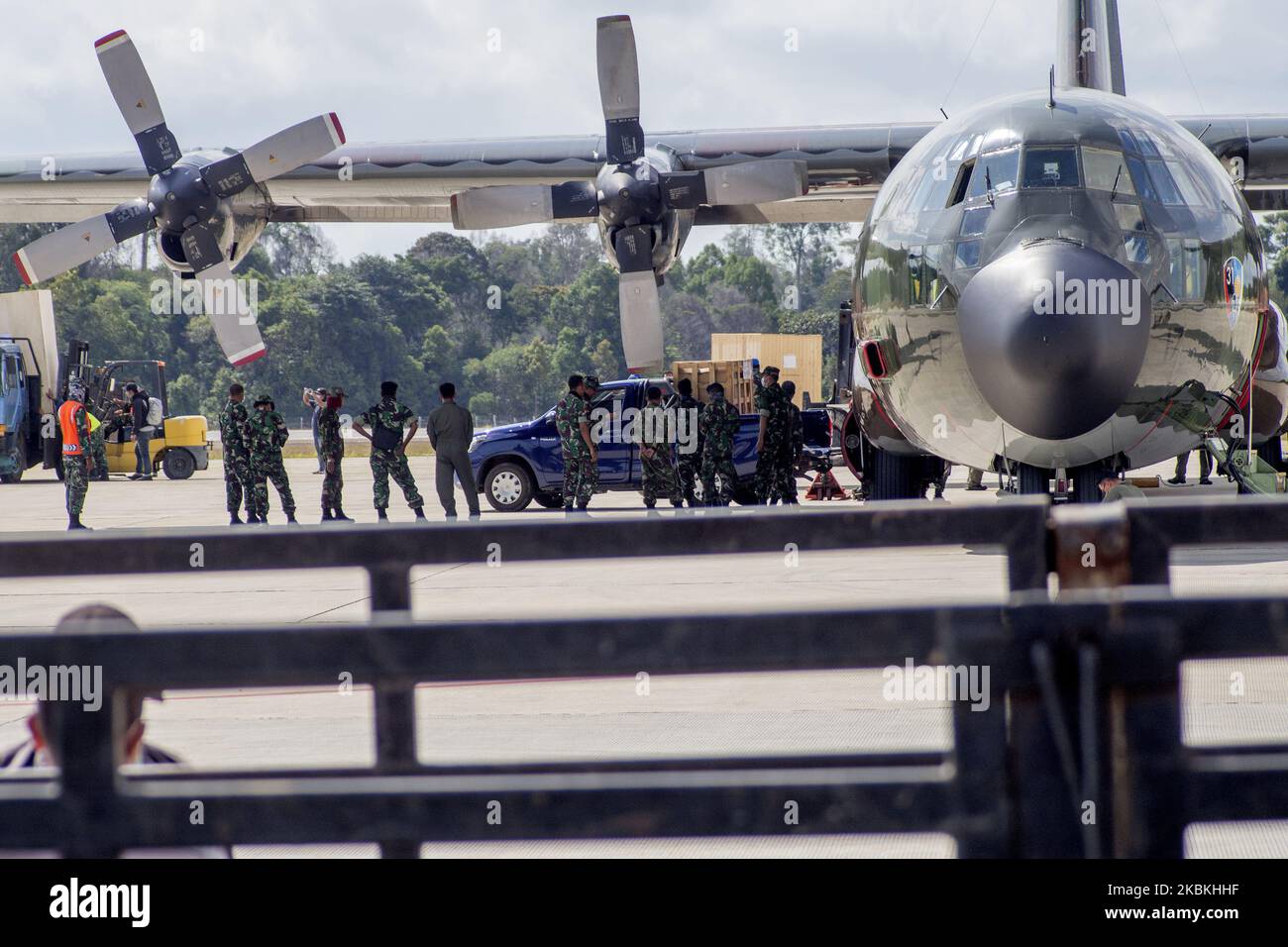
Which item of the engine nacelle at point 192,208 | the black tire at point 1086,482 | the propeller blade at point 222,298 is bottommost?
the black tire at point 1086,482

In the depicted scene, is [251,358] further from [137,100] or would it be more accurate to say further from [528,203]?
[528,203]

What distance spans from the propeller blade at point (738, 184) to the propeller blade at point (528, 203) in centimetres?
97

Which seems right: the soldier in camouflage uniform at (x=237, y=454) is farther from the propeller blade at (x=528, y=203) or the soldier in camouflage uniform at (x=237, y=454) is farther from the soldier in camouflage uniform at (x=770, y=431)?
the soldier in camouflage uniform at (x=770, y=431)

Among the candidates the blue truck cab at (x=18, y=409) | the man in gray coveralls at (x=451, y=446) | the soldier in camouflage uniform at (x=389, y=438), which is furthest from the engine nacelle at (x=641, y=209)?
the blue truck cab at (x=18, y=409)

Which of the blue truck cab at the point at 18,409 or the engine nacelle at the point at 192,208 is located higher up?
the engine nacelle at the point at 192,208

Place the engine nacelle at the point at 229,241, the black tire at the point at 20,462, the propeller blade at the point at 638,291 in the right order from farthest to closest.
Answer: the black tire at the point at 20,462 → the engine nacelle at the point at 229,241 → the propeller blade at the point at 638,291

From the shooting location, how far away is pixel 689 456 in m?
15.8

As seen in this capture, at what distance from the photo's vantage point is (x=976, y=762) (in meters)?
2.29

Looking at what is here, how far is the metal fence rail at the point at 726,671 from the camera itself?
7.35ft

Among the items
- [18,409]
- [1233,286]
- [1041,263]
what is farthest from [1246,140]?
[18,409]

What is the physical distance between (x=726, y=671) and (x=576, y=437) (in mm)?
12611

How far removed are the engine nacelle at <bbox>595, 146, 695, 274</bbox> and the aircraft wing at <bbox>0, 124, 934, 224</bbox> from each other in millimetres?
891

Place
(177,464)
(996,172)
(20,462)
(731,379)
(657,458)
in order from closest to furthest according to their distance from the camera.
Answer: (996,172), (657,458), (731,379), (20,462), (177,464)
